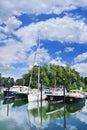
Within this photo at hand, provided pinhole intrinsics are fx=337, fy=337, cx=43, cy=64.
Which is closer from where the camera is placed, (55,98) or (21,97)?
(55,98)

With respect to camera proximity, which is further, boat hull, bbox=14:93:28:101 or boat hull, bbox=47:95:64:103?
boat hull, bbox=14:93:28:101

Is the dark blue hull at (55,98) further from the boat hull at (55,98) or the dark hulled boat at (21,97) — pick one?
the dark hulled boat at (21,97)

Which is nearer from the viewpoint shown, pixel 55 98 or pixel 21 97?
pixel 55 98

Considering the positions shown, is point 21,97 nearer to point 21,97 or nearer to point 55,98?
point 21,97

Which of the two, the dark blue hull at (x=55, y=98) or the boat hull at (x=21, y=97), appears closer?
the dark blue hull at (x=55, y=98)

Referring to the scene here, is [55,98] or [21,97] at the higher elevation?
[21,97]

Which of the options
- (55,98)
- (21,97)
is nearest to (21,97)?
(21,97)

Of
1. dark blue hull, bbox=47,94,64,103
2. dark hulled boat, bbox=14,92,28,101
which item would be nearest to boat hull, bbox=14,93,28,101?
dark hulled boat, bbox=14,92,28,101

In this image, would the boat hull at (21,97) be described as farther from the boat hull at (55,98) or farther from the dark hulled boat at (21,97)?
the boat hull at (55,98)

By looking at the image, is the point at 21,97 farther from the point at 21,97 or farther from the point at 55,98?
the point at 55,98

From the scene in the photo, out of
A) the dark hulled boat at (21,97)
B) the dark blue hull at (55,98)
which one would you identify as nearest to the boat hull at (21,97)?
the dark hulled boat at (21,97)

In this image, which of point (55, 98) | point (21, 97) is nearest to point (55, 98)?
point (55, 98)

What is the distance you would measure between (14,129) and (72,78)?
4354 inches

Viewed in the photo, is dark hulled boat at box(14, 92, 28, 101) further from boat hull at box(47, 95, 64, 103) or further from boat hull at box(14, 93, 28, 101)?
boat hull at box(47, 95, 64, 103)
